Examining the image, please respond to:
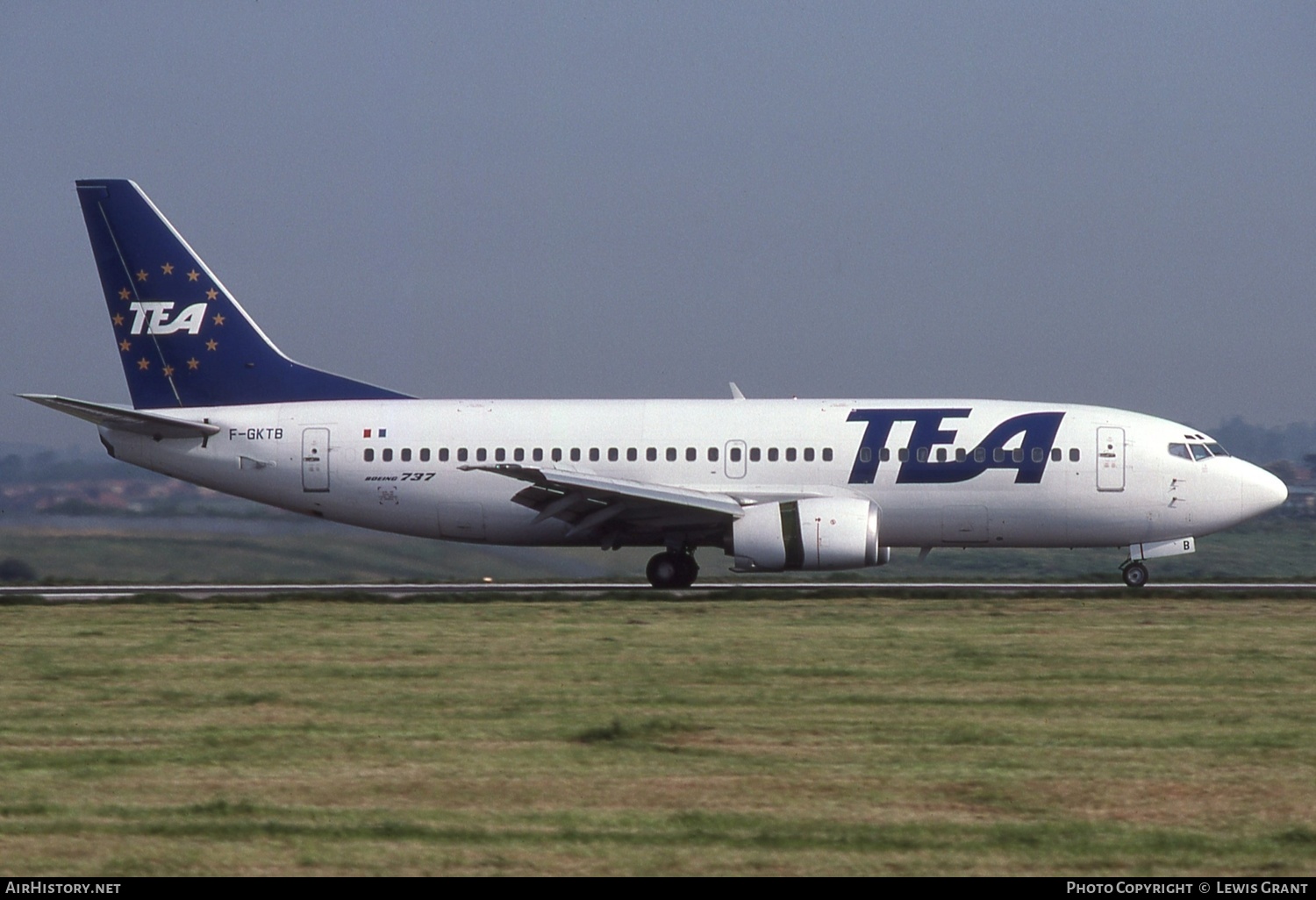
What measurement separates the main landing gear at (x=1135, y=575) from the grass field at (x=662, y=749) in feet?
24.5

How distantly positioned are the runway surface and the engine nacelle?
3.67ft

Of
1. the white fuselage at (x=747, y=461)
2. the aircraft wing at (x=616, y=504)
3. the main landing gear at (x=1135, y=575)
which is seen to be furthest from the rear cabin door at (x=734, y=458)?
the main landing gear at (x=1135, y=575)

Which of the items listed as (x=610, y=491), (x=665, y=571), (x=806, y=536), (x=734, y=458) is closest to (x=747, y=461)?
(x=734, y=458)

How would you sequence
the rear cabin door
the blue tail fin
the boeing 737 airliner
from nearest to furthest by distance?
the boeing 737 airliner → the rear cabin door → the blue tail fin

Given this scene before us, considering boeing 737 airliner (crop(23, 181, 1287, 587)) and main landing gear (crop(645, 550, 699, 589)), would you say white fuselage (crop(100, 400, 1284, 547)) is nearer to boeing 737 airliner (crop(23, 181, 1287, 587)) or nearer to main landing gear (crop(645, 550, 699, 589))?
boeing 737 airliner (crop(23, 181, 1287, 587))

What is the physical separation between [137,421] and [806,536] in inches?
491

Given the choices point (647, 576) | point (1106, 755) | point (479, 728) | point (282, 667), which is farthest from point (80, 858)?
point (647, 576)

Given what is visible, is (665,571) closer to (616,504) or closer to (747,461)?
(616,504)

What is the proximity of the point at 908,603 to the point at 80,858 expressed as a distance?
17.8 m

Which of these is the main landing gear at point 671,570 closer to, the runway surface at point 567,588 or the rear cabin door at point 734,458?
the runway surface at point 567,588

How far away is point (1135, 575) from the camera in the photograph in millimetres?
28750

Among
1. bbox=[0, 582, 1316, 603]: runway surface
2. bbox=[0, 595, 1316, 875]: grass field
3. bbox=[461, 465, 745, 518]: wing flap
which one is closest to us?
bbox=[0, 595, 1316, 875]: grass field

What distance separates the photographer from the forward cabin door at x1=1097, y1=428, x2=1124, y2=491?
2822cm

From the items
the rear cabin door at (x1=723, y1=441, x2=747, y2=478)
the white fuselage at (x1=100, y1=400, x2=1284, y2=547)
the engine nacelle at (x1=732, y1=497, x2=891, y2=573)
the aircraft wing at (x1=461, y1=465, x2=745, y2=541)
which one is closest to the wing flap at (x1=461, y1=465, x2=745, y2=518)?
the aircraft wing at (x1=461, y1=465, x2=745, y2=541)
